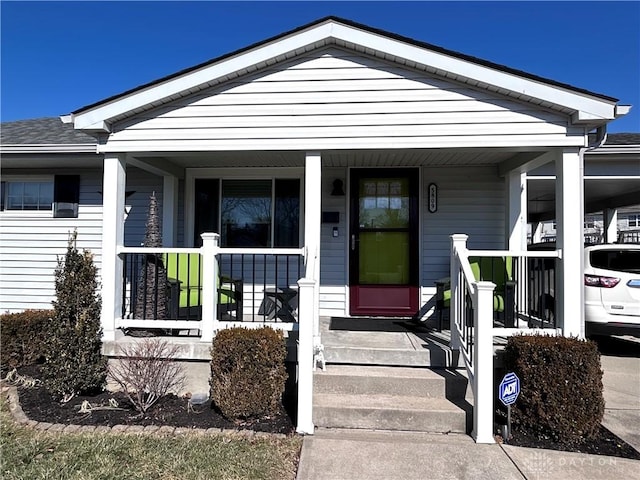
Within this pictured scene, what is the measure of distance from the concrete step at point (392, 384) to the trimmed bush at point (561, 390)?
0.56m

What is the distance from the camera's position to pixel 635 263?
5.28m

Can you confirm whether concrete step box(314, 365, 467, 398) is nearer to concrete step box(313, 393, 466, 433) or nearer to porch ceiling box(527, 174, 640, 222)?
concrete step box(313, 393, 466, 433)

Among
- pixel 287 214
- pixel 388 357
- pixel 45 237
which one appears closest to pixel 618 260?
pixel 388 357

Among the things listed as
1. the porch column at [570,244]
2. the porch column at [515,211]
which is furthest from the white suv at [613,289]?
the porch column at [570,244]

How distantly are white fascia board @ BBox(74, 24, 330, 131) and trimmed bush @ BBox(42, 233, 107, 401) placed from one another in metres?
1.37

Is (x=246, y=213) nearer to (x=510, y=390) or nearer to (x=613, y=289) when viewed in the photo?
(x=510, y=390)

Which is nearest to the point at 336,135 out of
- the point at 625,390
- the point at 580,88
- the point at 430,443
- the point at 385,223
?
the point at 385,223

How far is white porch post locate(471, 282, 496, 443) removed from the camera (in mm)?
3039

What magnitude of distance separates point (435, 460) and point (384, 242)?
3.25 meters

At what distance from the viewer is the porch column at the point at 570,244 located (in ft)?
12.3

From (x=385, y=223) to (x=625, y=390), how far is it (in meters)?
3.33

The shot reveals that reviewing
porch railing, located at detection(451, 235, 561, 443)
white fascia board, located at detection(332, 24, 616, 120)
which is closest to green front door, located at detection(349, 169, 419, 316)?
porch railing, located at detection(451, 235, 561, 443)

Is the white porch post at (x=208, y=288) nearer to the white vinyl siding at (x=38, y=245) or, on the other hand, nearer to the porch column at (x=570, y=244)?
the white vinyl siding at (x=38, y=245)

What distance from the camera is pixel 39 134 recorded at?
672 centimetres
